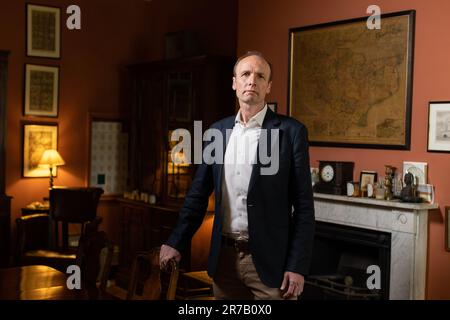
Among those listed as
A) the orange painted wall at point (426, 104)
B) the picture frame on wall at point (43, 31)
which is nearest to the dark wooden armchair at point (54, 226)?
the picture frame on wall at point (43, 31)

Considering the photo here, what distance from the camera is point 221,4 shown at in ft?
22.5

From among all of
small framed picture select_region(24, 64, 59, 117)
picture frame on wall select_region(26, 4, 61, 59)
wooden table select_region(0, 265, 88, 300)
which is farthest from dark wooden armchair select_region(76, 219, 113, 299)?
picture frame on wall select_region(26, 4, 61, 59)

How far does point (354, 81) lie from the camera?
433 cm

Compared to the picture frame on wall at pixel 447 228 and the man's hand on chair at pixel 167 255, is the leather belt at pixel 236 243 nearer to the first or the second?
the man's hand on chair at pixel 167 255

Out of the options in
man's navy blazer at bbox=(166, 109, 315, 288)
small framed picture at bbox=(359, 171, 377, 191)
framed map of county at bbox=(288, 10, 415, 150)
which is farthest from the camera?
small framed picture at bbox=(359, 171, 377, 191)

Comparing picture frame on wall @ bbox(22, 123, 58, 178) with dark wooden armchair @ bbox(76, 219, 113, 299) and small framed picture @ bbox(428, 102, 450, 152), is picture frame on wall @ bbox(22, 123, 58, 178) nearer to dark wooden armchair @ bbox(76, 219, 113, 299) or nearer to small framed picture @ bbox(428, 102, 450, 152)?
dark wooden armchair @ bbox(76, 219, 113, 299)

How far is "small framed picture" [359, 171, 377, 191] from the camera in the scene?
4172mm

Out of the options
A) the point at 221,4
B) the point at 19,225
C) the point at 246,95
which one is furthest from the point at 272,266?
the point at 221,4

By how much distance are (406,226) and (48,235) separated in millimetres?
3137

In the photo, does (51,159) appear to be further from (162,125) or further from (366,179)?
(366,179)

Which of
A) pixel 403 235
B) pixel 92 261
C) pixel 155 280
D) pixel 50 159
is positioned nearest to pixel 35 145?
pixel 50 159

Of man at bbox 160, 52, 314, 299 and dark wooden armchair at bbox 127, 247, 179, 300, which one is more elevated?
man at bbox 160, 52, 314, 299

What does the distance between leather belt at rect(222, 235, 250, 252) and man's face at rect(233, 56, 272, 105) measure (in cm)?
50

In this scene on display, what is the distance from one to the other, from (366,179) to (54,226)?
280 centimetres
